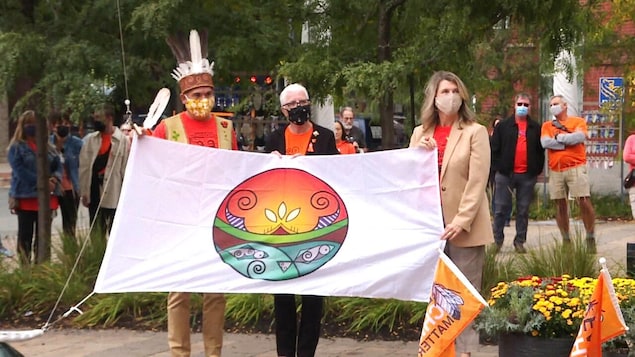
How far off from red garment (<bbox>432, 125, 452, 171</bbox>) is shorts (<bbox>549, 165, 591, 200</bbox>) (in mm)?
6458

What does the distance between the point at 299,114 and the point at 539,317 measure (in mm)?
2034

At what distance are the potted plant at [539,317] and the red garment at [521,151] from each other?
661cm

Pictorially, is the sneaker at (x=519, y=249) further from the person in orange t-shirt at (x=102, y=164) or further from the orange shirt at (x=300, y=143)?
the person in orange t-shirt at (x=102, y=164)

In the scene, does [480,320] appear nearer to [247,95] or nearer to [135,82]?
[135,82]

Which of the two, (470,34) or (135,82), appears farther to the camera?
(135,82)

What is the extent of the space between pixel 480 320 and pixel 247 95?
6436 mm

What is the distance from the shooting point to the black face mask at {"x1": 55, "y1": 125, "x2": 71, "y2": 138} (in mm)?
14394

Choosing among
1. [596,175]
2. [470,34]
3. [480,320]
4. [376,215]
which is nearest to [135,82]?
[470,34]

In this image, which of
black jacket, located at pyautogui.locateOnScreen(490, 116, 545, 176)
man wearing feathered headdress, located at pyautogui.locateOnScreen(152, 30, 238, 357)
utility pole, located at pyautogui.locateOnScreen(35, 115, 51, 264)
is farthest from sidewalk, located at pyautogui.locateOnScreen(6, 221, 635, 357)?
black jacket, located at pyautogui.locateOnScreen(490, 116, 545, 176)

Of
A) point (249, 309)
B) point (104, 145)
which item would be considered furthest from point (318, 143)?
point (104, 145)

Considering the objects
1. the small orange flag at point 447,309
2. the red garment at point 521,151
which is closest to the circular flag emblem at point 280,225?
the small orange flag at point 447,309

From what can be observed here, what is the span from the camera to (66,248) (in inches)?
407

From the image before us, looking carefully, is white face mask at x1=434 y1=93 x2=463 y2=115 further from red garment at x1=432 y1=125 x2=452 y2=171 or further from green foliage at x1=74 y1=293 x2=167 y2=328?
green foliage at x1=74 y1=293 x2=167 y2=328

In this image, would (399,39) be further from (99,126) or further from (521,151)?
(99,126)
